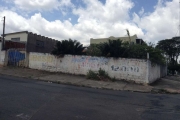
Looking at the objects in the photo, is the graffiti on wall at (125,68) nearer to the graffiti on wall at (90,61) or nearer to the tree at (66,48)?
the graffiti on wall at (90,61)

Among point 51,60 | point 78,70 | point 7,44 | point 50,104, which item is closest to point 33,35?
point 7,44

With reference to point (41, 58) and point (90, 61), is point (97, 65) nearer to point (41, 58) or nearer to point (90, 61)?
point (90, 61)

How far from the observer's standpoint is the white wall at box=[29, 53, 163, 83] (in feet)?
51.9

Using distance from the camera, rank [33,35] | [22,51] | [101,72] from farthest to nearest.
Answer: [33,35], [22,51], [101,72]

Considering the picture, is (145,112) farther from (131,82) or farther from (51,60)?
(51,60)

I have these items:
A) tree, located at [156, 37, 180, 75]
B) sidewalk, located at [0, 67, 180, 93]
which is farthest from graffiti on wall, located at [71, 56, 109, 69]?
tree, located at [156, 37, 180, 75]

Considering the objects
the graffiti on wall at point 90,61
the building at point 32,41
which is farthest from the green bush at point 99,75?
the building at point 32,41

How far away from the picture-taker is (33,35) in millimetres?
29672

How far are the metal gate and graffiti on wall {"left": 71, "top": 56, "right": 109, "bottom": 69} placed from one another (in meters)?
6.48

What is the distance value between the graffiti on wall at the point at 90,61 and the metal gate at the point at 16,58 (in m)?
6.48

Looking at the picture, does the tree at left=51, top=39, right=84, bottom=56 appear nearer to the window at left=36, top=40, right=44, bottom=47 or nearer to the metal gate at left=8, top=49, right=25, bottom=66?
the metal gate at left=8, top=49, right=25, bottom=66

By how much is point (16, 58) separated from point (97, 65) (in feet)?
32.9

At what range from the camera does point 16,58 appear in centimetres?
2167

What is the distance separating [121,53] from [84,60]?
352 cm
